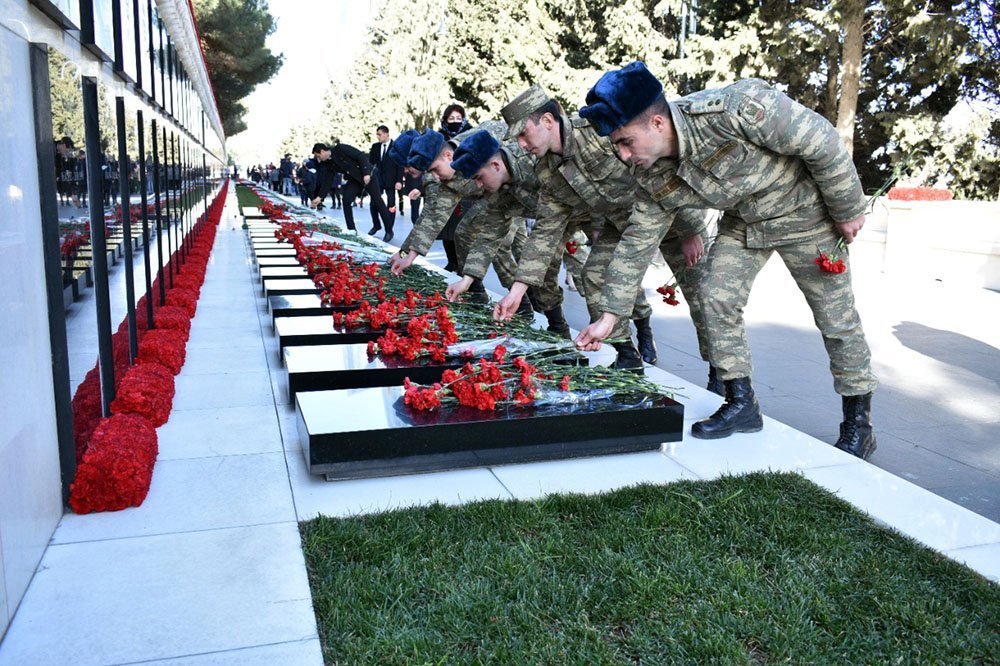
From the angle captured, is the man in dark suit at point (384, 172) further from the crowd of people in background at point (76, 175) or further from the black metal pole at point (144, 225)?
the crowd of people in background at point (76, 175)

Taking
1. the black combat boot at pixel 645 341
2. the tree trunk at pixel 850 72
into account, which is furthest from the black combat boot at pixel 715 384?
the tree trunk at pixel 850 72

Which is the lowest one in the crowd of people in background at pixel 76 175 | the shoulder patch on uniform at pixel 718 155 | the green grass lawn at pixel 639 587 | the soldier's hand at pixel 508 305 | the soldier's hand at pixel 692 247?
the green grass lawn at pixel 639 587

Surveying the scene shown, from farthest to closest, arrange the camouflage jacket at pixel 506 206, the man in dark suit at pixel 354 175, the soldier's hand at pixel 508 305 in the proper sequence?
1. the man in dark suit at pixel 354 175
2. the camouflage jacket at pixel 506 206
3. the soldier's hand at pixel 508 305

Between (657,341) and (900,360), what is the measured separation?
6.02 ft

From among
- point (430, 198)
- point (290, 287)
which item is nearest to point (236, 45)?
point (290, 287)

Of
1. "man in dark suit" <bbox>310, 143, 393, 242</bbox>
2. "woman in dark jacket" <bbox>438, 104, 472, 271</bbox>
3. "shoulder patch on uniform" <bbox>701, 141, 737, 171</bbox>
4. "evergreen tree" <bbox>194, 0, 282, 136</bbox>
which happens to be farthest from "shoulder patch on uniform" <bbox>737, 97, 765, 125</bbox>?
"evergreen tree" <bbox>194, 0, 282, 136</bbox>

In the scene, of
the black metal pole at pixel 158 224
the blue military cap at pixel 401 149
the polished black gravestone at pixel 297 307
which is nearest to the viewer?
the polished black gravestone at pixel 297 307

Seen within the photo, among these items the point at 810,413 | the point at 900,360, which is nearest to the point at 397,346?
the point at 810,413

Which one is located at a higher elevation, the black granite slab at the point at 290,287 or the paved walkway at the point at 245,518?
the black granite slab at the point at 290,287

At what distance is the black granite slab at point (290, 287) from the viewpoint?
7.33 meters

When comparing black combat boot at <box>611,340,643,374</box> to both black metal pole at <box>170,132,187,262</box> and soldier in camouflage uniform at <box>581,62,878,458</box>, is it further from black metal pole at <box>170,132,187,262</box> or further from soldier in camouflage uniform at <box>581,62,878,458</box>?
black metal pole at <box>170,132,187,262</box>

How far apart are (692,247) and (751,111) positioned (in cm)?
147

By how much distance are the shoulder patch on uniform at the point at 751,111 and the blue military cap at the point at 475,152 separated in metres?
1.91

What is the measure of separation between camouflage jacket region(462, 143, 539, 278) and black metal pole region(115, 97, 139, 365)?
2052 millimetres
